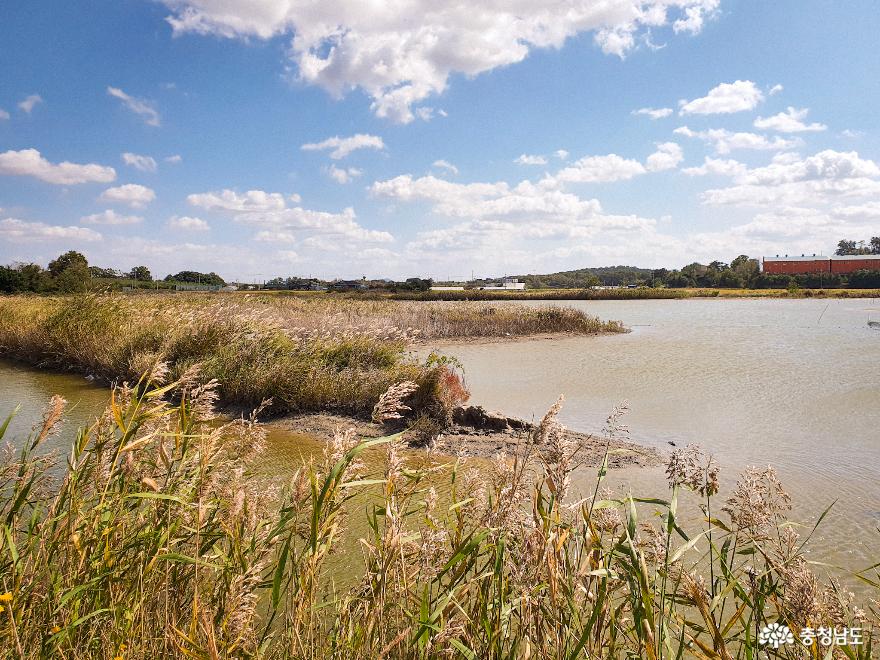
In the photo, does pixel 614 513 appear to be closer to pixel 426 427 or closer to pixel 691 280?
pixel 426 427

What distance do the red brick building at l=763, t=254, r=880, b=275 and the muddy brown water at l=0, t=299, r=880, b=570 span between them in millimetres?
90859

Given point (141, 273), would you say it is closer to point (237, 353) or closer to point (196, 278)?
point (196, 278)

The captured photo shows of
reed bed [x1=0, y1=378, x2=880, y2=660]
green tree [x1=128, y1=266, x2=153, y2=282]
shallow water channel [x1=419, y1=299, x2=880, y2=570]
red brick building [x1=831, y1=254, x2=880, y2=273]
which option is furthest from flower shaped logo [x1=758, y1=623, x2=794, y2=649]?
red brick building [x1=831, y1=254, x2=880, y2=273]

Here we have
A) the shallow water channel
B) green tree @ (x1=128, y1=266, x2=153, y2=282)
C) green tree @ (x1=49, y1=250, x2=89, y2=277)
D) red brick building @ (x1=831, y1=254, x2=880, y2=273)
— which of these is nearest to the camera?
the shallow water channel

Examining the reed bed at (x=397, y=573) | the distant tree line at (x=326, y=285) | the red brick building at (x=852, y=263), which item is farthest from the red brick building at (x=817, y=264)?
the reed bed at (x=397, y=573)

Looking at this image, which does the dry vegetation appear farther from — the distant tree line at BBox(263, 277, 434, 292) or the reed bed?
the distant tree line at BBox(263, 277, 434, 292)

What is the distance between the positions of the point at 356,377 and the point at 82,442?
7852 millimetres

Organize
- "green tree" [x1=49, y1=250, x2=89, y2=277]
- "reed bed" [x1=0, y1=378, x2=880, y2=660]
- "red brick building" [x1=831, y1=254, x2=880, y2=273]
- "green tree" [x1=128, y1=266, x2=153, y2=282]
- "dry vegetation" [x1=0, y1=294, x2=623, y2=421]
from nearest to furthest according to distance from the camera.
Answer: "reed bed" [x1=0, y1=378, x2=880, y2=660]
"dry vegetation" [x1=0, y1=294, x2=623, y2=421]
"green tree" [x1=49, y1=250, x2=89, y2=277]
"green tree" [x1=128, y1=266, x2=153, y2=282]
"red brick building" [x1=831, y1=254, x2=880, y2=273]

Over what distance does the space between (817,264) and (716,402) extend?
354 feet

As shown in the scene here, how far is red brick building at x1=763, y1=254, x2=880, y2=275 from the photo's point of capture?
317 ft

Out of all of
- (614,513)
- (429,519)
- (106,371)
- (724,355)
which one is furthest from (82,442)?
(724,355)

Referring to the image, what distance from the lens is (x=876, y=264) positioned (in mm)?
94188

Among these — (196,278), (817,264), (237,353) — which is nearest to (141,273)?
(196,278)

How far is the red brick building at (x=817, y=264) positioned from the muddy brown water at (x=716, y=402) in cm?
9086
